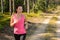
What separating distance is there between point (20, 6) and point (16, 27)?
24.4 inches

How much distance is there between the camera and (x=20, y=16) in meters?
6.34

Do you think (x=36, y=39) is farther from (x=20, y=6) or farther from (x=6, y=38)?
(x=20, y=6)

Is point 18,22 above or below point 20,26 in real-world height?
above

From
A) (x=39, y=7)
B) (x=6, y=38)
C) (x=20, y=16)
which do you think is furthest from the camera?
(x=39, y=7)

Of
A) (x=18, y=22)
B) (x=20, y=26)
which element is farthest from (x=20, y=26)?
(x=18, y=22)

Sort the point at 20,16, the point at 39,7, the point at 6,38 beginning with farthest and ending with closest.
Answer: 1. the point at 39,7
2. the point at 6,38
3. the point at 20,16

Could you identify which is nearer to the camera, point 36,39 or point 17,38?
point 17,38

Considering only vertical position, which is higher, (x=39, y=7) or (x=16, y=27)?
(x=16, y=27)

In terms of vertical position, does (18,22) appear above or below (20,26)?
above

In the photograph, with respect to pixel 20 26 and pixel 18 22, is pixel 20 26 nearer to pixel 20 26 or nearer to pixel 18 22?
pixel 20 26

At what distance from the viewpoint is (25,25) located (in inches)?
253

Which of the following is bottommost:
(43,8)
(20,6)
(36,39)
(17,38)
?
(43,8)

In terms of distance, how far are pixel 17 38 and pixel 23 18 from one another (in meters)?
0.64

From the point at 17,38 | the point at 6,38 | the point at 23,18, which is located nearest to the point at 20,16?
the point at 23,18
